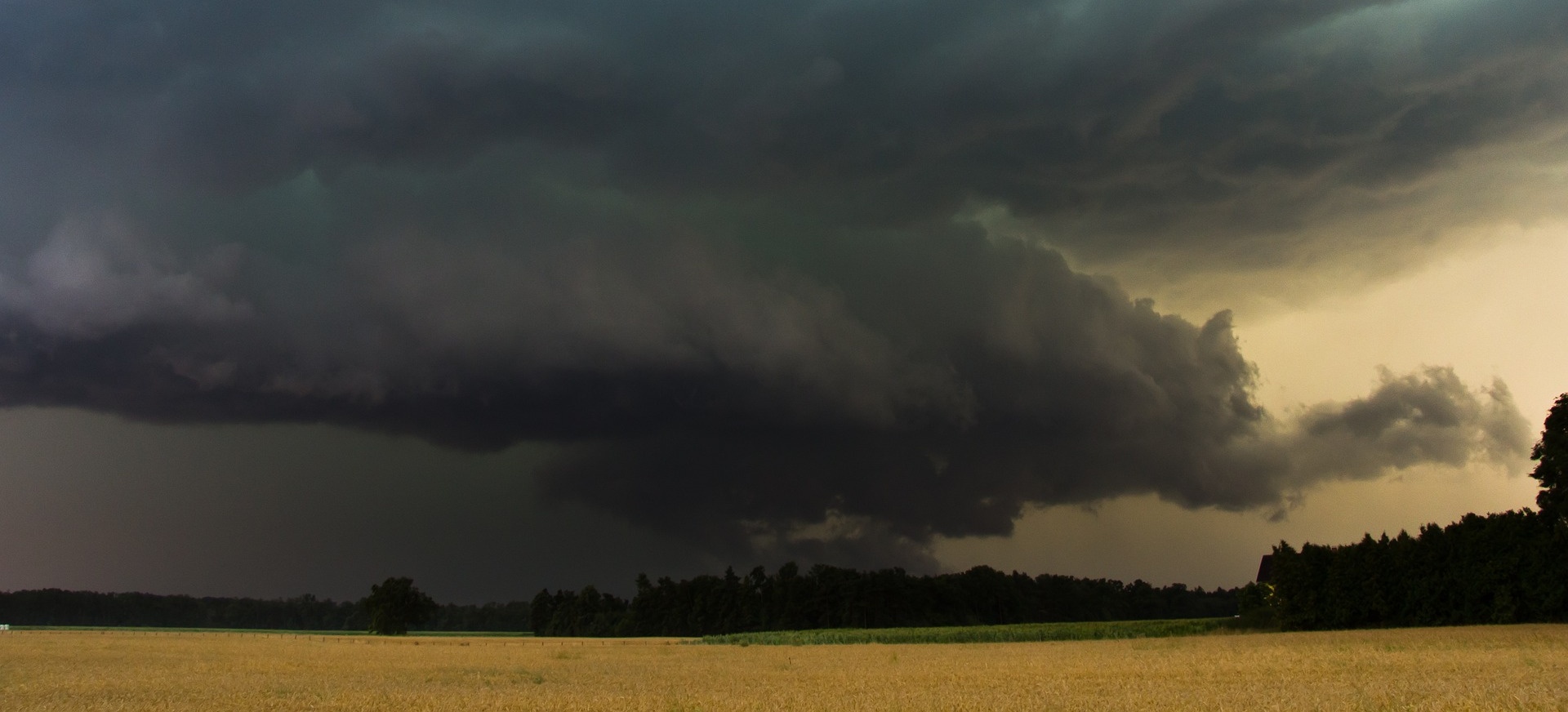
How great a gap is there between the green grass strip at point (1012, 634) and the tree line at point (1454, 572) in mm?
8720

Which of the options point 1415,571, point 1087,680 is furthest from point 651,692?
point 1415,571

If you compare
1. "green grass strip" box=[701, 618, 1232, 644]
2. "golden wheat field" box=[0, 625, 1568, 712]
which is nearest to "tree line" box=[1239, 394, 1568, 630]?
"green grass strip" box=[701, 618, 1232, 644]

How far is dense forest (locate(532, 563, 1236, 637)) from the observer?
162250 mm

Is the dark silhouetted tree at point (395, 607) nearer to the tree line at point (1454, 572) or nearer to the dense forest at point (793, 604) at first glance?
the dense forest at point (793, 604)

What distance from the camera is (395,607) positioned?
162m

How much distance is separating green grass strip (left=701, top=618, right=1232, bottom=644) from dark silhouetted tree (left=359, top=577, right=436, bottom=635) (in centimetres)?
9228

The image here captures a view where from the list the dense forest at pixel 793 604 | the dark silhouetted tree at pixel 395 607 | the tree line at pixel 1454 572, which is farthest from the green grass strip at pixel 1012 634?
the dark silhouetted tree at pixel 395 607

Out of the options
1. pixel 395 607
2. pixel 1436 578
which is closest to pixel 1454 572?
pixel 1436 578

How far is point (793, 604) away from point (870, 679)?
131 metres

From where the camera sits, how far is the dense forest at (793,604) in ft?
532

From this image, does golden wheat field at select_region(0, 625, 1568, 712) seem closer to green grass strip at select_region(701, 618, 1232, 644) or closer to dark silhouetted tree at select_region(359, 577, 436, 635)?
green grass strip at select_region(701, 618, 1232, 644)

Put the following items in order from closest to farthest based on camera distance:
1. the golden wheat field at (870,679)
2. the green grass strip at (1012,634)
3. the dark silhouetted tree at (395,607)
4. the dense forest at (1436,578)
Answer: the golden wheat field at (870,679) → the dense forest at (1436,578) → the green grass strip at (1012,634) → the dark silhouetted tree at (395,607)

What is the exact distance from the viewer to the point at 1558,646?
43.8 meters

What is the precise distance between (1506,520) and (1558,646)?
119 ft
